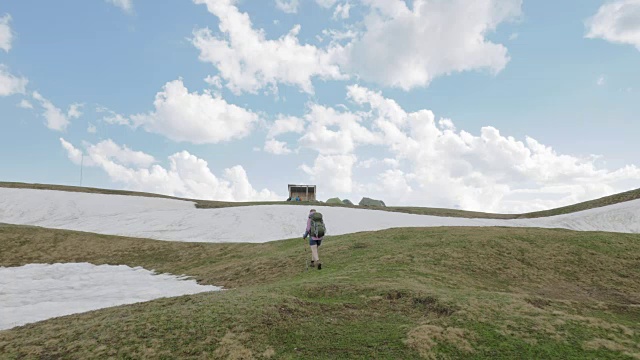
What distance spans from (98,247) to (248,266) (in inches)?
787

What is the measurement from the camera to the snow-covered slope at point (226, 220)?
44938 millimetres

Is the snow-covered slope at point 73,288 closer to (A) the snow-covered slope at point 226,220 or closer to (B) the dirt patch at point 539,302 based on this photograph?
(A) the snow-covered slope at point 226,220

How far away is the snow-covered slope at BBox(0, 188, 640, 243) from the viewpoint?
44.9 m

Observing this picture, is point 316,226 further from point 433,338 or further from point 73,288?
point 73,288

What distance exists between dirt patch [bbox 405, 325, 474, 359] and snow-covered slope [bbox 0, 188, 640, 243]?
103 feet

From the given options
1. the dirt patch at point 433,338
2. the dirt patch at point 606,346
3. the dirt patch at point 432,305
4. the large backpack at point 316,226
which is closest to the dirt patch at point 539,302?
the dirt patch at point 606,346

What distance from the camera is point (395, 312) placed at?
12891mm

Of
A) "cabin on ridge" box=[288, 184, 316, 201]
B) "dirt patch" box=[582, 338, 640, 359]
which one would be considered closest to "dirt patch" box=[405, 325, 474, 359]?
"dirt patch" box=[582, 338, 640, 359]

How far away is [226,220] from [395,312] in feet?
129

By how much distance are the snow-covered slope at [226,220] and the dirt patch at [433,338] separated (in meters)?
31.4

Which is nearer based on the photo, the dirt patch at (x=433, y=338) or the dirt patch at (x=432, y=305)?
the dirt patch at (x=433, y=338)

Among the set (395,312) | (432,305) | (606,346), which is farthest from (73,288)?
(606,346)

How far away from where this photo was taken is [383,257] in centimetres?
2180

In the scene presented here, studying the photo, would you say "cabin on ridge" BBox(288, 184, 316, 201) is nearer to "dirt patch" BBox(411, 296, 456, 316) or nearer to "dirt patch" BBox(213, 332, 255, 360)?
"dirt patch" BBox(411, 296, 456, 316)
